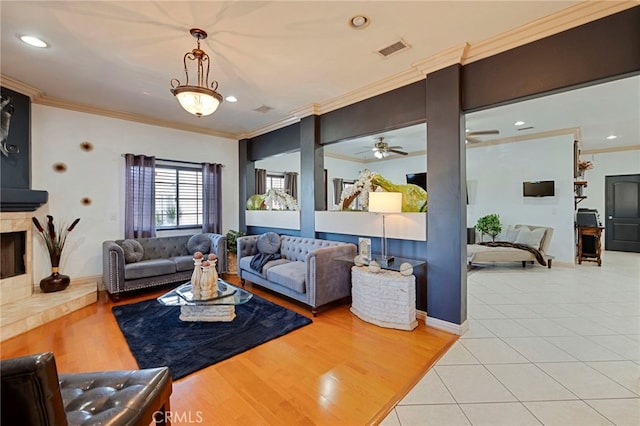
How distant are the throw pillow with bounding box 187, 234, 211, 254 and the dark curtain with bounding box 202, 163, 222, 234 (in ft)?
1.66

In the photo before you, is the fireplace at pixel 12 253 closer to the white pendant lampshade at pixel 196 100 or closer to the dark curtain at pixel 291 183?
the white pendant lampshade at pixel 196 100

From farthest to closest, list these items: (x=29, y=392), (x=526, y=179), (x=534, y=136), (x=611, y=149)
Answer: (x=611, y=149)
(x=526, y=179)
(x=534, y=136)
(x=29, y=392)

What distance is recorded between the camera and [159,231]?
5254 mm

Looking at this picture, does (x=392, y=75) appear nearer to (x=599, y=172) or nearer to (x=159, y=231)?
(x=159, y=231)

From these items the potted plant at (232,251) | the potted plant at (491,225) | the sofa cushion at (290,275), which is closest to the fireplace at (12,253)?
the potted plant at (232,251)

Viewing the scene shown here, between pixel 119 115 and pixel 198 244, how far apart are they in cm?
258

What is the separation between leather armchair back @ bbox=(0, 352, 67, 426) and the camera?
0.80 meters

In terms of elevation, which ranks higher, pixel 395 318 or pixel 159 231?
pixel 159 231

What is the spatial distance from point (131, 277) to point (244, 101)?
3129 millimetres

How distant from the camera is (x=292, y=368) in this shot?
2.36m

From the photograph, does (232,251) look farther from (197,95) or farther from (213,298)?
(197,95)

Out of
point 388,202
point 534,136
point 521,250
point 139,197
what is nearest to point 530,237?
point 521,250

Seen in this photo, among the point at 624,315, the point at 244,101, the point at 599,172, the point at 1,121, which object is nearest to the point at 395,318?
the point at 624,315

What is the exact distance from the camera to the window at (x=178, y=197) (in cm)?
527
